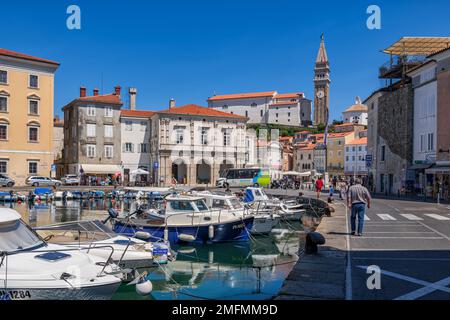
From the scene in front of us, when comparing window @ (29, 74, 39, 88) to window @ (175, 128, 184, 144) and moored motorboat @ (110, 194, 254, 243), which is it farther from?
moored motorboat @ (110, 194, 254, 243)

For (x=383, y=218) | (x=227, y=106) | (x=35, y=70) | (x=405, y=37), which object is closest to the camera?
(x=383, y=218)

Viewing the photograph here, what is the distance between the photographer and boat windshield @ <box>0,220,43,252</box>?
10661 mm

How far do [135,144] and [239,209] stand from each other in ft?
171

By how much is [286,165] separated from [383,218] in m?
105

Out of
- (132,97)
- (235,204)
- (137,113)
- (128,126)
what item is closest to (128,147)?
(128,126)

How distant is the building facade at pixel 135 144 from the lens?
72.4m

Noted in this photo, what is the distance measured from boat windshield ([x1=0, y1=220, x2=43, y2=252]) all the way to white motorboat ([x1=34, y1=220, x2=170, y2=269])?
2565mm

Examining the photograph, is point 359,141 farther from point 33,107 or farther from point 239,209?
point 239,209

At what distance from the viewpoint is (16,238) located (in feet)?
36.1

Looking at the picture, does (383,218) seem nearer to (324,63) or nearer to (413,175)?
(413,175)

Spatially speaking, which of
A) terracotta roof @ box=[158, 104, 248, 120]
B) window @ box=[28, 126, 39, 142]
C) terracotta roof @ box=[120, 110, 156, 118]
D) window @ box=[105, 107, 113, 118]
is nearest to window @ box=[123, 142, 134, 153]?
terracotta roof @ box=[120, 110, 156, 118]

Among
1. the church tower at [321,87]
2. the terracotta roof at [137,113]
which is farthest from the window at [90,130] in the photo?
the church tower at [321,87]

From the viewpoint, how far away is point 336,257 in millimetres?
11555
